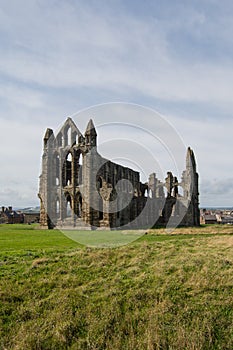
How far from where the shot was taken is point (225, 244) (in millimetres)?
19438

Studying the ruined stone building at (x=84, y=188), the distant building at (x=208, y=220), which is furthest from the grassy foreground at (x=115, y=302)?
the distant building at (x=208, y=220)

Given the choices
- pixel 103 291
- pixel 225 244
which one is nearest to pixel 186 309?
pixel 103 291

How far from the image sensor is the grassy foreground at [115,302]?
8.83 metres

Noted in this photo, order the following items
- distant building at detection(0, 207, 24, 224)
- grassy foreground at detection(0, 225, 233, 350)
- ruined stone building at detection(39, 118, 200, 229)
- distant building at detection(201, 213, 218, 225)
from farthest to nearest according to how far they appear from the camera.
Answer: distant building at detection(201, 213, 218, 225), distant building at detection(0, 207, 24, 224), ruined stone building at detection(39, 118, 200, 229), grassy foreground at detection(0, 225, 233, 350)

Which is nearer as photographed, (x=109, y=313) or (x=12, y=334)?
(x=12, y=334)

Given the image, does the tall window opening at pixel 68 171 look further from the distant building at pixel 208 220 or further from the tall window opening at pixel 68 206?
the distant building at pixel 208 220

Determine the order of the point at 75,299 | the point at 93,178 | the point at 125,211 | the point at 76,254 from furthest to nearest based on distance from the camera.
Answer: the point at 125,211 → the point at 93,178 → the point at 76,254 → the point at 75,299

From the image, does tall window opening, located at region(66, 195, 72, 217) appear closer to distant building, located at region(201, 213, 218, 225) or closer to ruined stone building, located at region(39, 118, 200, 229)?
ruined stone building, located at region(39, 118, 200, 229)

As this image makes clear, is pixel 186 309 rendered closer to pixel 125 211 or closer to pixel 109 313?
pixel 109 313

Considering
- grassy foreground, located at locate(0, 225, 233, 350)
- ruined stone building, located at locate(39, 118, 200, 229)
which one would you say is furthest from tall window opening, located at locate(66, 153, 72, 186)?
grassy foreground, located at locate(0, 225, 233, 350)

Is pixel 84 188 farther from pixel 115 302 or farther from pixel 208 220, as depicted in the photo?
pixel 208 220

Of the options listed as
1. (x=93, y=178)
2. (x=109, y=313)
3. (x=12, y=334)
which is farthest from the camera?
(x=93, y=178)

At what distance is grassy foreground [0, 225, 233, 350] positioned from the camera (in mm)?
8828

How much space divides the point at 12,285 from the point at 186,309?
551 cm
